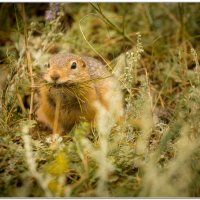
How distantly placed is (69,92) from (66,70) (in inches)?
7.9

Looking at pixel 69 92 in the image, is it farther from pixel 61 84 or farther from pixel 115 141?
pixel 115 141

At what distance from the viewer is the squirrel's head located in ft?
12.9

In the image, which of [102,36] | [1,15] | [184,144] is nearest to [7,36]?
[1,15]

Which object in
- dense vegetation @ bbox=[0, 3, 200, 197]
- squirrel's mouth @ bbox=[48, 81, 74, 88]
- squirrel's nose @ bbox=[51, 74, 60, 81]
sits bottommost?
dense vegetation @ bbox=[0, 3, 200, 197]

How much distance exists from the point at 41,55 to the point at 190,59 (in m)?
1.76

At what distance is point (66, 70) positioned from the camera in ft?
13.5

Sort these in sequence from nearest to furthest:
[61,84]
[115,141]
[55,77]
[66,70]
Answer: [115,141] → [55,77] → [61,84] → [66,70]

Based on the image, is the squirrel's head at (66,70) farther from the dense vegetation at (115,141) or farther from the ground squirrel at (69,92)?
the dense vegetation at (115,141)

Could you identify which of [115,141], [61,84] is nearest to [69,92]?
[61,84]

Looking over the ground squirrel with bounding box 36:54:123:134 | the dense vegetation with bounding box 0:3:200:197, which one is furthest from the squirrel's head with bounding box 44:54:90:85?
the dense vegetation with bounding box 0:3:200:197

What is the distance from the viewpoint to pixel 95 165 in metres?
3.10

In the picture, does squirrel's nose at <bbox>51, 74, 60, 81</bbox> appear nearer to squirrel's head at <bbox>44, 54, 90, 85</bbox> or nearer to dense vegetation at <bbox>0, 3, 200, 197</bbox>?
squirrel's head at <bbox>44, 54, 90, 85</bbox>

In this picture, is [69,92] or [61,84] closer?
[61,84]

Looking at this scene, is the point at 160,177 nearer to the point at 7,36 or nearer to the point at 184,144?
the point at 184,144
